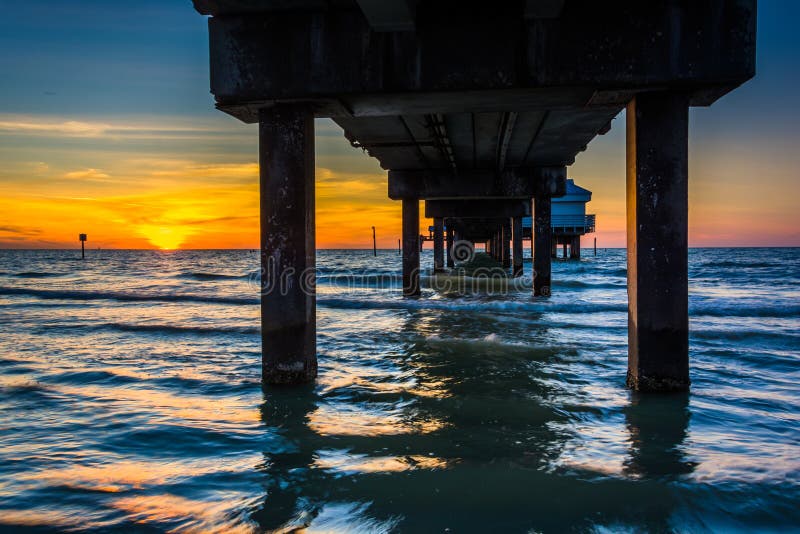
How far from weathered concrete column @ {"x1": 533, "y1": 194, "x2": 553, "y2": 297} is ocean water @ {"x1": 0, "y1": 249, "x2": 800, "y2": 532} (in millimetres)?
6603

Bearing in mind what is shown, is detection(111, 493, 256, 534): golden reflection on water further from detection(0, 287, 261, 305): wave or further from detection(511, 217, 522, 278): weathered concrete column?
detection(511, 217, 522, 278): weathered concrete column

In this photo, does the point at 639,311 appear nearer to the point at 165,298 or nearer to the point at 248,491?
the point at 248,491

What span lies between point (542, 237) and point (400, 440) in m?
11.6

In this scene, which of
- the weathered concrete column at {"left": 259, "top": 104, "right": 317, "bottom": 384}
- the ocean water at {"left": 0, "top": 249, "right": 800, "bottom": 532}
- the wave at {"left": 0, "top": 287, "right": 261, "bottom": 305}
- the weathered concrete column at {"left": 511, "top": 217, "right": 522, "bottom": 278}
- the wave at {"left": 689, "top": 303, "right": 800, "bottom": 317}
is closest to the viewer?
the ocean water at {"left": 0, "top": 249, "right": 800, "bottom": 532}

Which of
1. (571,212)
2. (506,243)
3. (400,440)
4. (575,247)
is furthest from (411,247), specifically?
(575,247)

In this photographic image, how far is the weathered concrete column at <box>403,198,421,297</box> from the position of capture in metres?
15.4

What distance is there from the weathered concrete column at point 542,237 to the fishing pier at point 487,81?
30.4ft

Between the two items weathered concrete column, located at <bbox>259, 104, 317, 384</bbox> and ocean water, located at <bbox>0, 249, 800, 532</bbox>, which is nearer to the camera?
ocean water, located at <bbox>0, 249, 800, 532</bbox>

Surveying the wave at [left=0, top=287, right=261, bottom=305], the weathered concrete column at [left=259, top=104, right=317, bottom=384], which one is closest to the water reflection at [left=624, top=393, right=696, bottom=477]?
the weathered concrete column at [left=259, top=104, right=317, bottom=384]

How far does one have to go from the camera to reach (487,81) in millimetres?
4426

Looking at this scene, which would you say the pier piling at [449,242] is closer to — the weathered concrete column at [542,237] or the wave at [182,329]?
the weathered concrete column at [542,237]

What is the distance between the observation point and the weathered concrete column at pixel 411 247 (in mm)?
15367

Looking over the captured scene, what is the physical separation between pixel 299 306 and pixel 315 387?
3.02ft

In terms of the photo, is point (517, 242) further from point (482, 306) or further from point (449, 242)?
point (449, 242)
